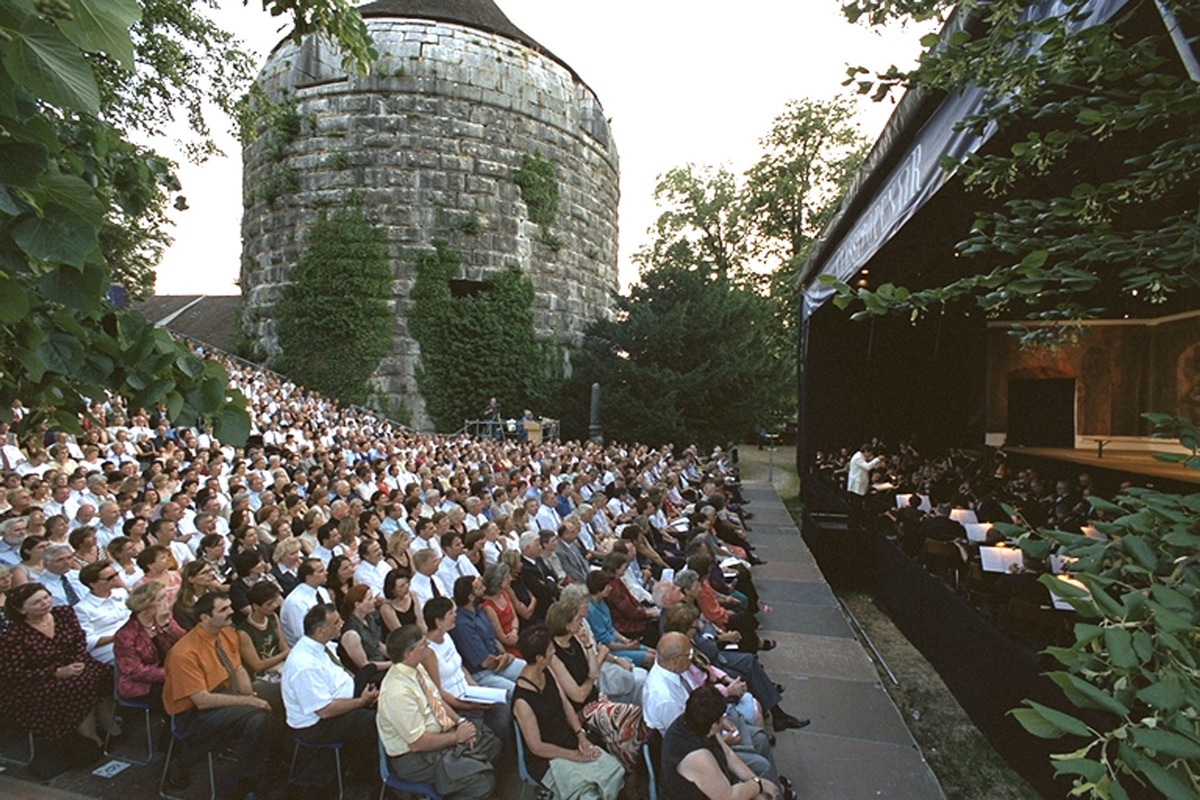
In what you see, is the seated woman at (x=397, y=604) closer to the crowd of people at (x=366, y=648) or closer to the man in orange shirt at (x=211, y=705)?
the crowd of people at (x=366, y=648)

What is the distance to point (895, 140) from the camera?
5.55m

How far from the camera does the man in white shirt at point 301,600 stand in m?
5.09

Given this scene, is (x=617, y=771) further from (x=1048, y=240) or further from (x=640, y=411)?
(x=640, y=411)

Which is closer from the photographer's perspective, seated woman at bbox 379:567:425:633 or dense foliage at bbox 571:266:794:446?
seated woman at bbox 379:567:425:633

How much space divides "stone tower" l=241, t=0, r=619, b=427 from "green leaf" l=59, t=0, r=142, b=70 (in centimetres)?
2546

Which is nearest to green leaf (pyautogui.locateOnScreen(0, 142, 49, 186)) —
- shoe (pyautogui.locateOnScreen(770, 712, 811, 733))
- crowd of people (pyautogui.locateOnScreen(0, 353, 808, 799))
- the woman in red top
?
crowd of people (pyautogui.locateOnScreen(0, 353, 808, 799))

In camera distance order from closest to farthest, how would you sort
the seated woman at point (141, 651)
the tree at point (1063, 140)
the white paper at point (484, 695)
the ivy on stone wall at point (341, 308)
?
the tree at point (1063, 140), the seated woman at point (141, 651), the white paper at point (484, 695), the ivy on stone wall at point (341, 308)

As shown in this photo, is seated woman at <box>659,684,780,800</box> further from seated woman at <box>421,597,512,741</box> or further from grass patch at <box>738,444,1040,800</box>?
grass patch at <box>738,444,1040,800</box>

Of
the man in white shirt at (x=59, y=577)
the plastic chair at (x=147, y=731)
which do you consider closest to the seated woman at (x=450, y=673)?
the plastic chair at (x=147, y=731)

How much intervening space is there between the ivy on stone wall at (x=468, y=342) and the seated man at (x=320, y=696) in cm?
2249

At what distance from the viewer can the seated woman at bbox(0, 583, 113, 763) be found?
13.7 ft

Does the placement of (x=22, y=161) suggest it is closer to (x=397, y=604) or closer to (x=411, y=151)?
(x=397, y=604)

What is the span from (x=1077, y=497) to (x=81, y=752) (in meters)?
11.2

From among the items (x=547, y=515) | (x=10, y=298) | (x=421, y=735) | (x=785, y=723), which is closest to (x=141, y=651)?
(x=421, y=735)
